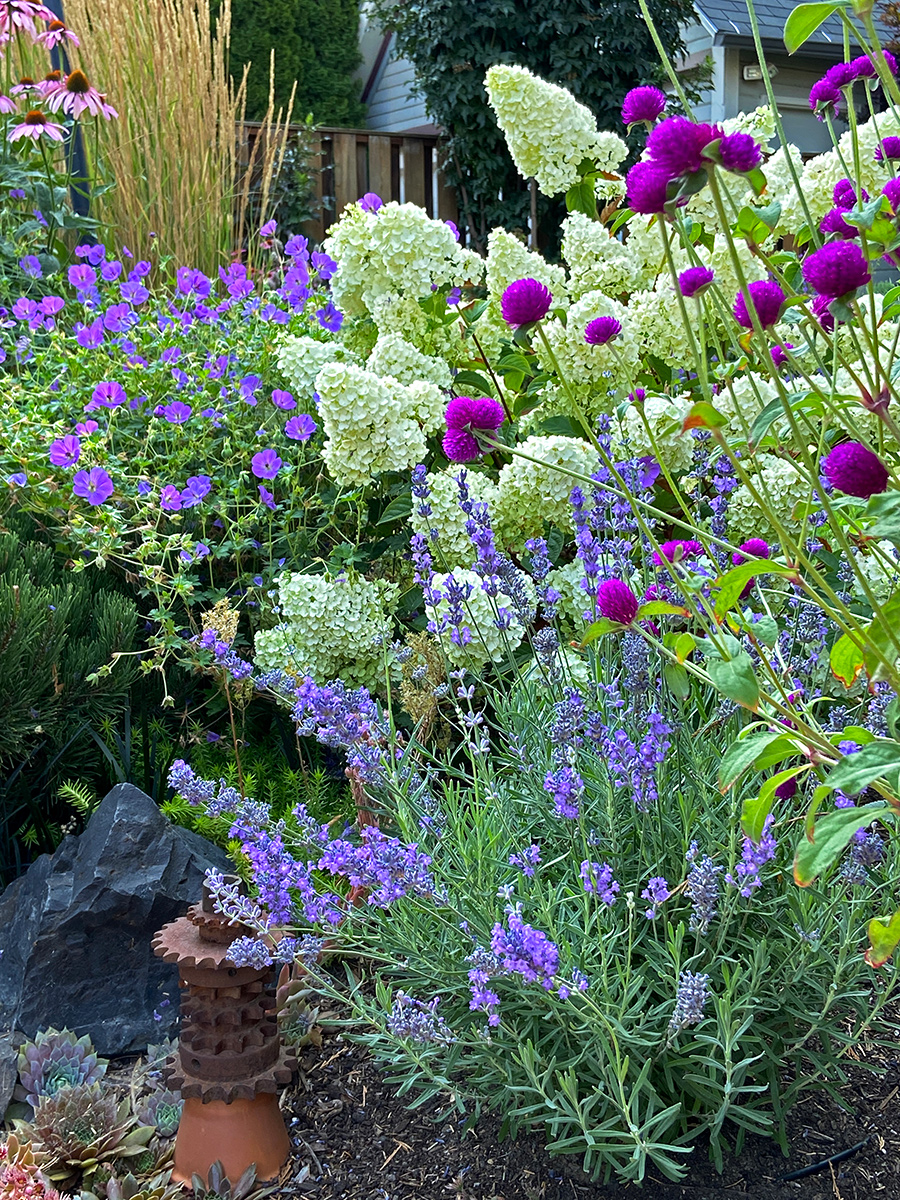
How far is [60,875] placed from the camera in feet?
6.88

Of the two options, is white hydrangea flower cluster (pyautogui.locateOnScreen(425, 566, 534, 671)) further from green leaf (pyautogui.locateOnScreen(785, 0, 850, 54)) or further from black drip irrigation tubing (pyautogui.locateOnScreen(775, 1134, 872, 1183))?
green leaf (pyautogui.locateOnScreen(785, 0, 850, 54))

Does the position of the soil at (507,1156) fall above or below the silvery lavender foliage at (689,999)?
below

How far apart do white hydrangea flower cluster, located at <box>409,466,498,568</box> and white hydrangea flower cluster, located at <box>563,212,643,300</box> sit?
653 millimetres

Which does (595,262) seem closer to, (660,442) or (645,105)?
(660,442)

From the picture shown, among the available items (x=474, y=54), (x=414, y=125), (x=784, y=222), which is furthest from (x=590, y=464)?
(x=414, y=125)

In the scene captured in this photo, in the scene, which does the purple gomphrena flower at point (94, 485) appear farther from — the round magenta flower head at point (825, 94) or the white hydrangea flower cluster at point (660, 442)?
the round magenta flower head at point (825, 94)

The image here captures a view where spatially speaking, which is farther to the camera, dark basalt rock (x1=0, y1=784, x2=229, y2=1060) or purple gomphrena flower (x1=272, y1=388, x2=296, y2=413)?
Answer: purple gomphrena flower (x1=272, y1=388, x2=296, y2=413)

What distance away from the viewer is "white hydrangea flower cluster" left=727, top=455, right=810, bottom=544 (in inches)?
91.7

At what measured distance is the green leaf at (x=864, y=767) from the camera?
3.17 feet

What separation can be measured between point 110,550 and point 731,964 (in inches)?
62.7

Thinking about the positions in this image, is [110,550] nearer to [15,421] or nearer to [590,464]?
[15,421]

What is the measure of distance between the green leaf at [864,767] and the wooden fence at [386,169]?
8.97 meters

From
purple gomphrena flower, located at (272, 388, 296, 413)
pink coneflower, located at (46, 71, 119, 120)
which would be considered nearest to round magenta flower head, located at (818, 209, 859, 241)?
purple gomphrena flower, located at (272, 388, 296, 413)

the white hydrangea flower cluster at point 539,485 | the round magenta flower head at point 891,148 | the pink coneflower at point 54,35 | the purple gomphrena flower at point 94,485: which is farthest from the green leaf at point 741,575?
the pink coneflower at point 54,35
